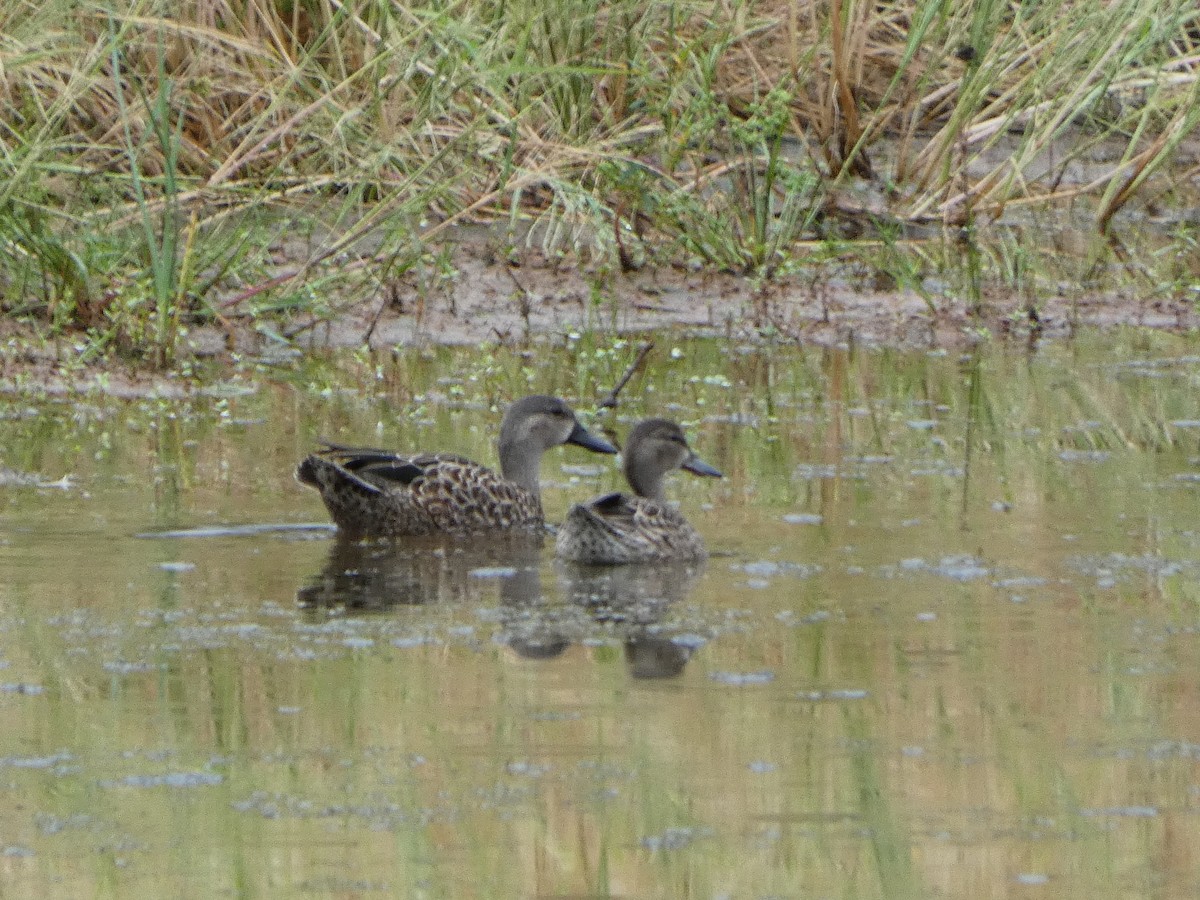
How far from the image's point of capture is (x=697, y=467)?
834cm

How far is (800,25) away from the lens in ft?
49.2

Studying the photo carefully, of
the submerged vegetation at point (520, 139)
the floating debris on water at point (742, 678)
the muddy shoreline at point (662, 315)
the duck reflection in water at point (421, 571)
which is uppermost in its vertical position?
the submerged vegetation at point (520, 139)

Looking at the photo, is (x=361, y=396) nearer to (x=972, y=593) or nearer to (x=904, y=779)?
(x=972, y=593)

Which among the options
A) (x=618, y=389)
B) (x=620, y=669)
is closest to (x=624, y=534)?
(x=620, y=669)

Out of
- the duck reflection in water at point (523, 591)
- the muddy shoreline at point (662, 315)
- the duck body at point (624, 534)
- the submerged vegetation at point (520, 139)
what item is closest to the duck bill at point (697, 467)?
the duck reflection in water at point (523, 591)

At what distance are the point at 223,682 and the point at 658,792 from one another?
129cm

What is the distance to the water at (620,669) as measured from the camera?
175 inches

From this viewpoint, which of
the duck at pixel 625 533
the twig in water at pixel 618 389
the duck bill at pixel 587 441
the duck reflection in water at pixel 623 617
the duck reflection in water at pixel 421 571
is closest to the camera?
the duck reflection in water at pixel 623 617

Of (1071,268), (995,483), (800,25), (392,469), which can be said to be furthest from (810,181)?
(392,469)

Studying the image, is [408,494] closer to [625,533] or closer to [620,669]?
[625,533]

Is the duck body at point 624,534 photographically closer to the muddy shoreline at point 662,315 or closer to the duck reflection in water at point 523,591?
the duck reflection in water at point 523,591

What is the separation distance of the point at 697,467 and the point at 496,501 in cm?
73

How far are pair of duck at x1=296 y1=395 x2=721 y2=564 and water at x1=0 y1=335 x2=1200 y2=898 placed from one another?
0.11 meters

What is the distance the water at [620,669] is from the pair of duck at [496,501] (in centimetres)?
11
